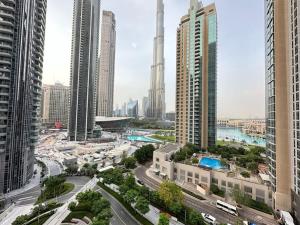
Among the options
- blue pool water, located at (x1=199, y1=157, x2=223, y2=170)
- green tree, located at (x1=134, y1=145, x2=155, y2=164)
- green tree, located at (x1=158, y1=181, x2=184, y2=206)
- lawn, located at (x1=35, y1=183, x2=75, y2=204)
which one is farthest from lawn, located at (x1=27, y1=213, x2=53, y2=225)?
blue pool water, located at (x1=199, y1=157, x2=223, y2=170)

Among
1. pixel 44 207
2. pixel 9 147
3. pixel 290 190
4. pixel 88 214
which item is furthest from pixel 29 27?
pixel 290 190

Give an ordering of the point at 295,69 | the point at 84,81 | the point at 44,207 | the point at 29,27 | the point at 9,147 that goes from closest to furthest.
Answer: the point at 295,69 → the point at 44,207 → the point at 9,147 → the point at 29,27 → the point at 84,81

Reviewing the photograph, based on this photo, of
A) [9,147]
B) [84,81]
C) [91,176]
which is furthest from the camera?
[84,81]

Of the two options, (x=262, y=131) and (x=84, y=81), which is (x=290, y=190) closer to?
(x=84, y=81)

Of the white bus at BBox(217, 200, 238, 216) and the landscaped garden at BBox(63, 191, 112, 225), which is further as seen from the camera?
the white bus at BBox(217, 200, 238, 216)

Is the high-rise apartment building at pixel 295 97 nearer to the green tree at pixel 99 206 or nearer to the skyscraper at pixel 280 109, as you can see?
the skyscraper at pixel 280 109

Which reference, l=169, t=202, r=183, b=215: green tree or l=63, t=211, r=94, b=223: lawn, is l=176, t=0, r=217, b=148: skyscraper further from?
l=63, t=211, r=94, b=223: lawn

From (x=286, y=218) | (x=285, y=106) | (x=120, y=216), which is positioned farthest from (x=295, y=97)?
(x=120, y=216)

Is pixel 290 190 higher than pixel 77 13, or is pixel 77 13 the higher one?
pixel 77 13
